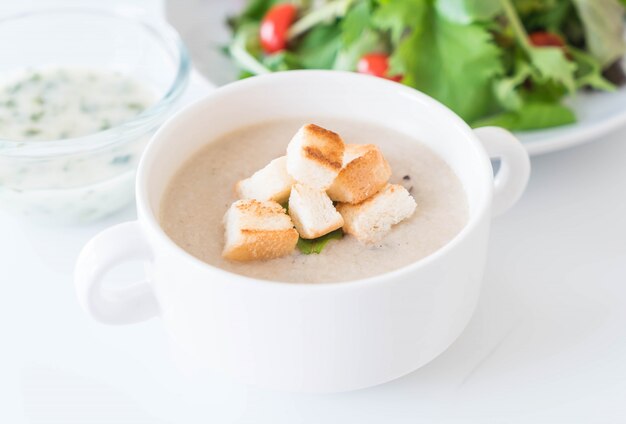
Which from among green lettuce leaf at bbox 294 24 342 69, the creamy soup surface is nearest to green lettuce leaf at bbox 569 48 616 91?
green lettuce leaf at bbox 294 24 342 69

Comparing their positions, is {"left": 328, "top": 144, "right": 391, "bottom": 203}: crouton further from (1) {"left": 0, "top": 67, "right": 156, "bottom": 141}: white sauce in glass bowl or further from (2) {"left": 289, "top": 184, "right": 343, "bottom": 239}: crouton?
(1) {"left": 0, "top": 67, "right": 156, "bottom": 141}: white sauce in glass bowl

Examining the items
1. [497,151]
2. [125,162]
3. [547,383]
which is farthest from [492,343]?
[125,162]

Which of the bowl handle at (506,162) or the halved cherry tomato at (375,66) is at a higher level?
the bowl handle at (506,162)

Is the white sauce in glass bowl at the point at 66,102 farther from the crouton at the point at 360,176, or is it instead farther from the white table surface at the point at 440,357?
the crouton at the point at 360,176

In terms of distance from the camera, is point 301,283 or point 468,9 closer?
point 301,283

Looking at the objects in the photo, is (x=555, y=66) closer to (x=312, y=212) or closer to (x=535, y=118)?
(x=535, y=118)

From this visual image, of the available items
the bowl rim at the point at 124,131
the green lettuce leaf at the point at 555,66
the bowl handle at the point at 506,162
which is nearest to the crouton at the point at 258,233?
the bowl handle at the point at 506,162

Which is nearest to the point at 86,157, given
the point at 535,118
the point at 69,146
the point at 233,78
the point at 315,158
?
the point at 69,146
